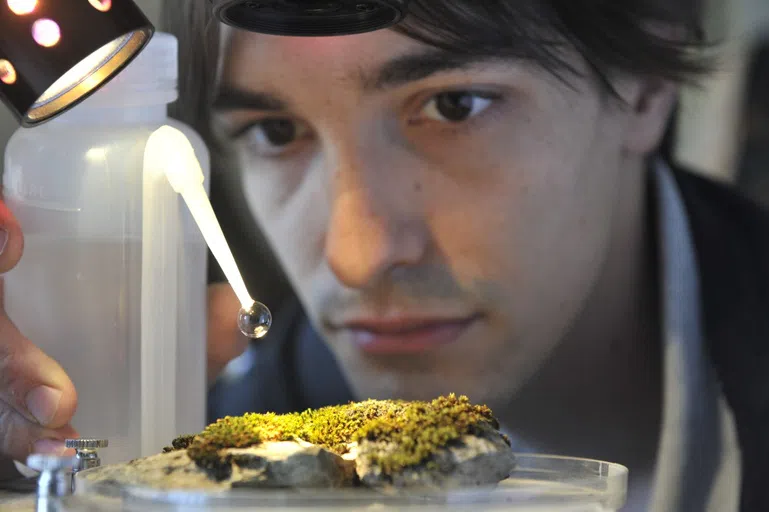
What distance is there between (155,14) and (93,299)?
1.24ft

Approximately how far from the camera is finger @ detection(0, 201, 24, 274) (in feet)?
3.40

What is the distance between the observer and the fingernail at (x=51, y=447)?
1043 mm

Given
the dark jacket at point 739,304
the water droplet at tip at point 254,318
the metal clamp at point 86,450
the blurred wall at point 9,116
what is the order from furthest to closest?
the blurred wall at point 9,116
the dark jacket at point 739,304
the water droplet at tip at point 254,318
the metal clamp at point 86,450

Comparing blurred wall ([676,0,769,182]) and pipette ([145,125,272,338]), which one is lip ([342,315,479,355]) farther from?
blurred wall ([676,0,769,182])

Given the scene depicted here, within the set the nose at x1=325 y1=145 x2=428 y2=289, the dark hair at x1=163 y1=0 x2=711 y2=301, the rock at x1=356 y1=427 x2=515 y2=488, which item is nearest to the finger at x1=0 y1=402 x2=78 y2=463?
the nose at x1=325 y1=145 x2=428 y2=289

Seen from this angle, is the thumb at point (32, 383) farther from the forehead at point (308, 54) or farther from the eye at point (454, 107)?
the eye at point (454, 107)

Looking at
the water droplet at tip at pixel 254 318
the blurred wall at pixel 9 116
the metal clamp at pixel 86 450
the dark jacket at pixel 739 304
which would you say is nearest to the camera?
the metal clamp at pixel 86 450

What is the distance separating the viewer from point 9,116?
1.17 m

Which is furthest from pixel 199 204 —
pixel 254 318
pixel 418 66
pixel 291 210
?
pixel 418 66

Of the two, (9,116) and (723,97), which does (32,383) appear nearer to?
(9,116)

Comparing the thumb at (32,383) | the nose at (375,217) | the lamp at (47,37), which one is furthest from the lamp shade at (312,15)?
the thumb at (32,383)

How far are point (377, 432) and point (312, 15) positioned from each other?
0.43 meters

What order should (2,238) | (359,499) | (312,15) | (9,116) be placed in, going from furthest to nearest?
(9,116)
(2,238)
(312,15)
(359,499)

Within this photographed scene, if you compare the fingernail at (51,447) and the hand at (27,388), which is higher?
the hand at (27,388)
